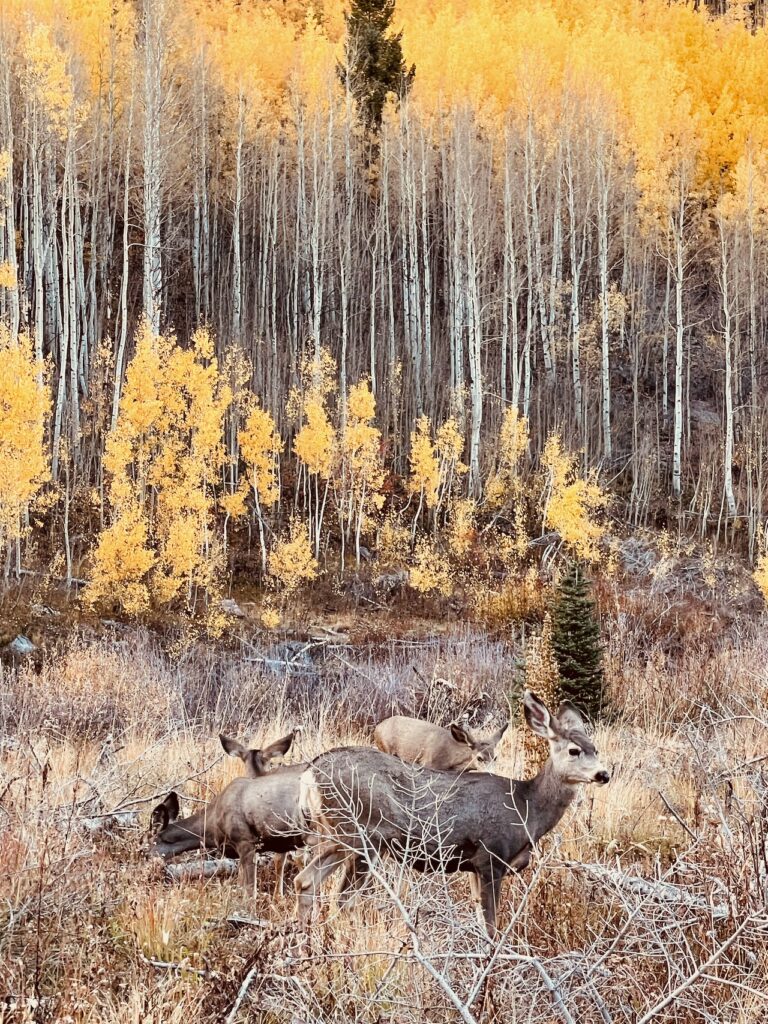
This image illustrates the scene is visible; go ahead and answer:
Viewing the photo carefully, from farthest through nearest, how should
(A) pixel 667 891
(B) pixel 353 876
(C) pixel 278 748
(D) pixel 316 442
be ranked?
(D) pixel 316 442 < (C) pixel 278 748 < (B) pixel 353 876 < (A) pixel 667 891

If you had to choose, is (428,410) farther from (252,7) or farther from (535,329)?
(252,7)

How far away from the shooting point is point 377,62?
3291 centimetres

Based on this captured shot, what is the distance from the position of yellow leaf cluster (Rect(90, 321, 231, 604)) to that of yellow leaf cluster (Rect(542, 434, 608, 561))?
866 centimetres

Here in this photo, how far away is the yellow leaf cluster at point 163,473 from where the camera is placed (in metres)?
17.6

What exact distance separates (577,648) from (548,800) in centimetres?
562

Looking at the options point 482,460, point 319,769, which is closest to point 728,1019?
Result: point 319,769

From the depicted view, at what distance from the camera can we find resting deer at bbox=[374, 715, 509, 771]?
5.36 m

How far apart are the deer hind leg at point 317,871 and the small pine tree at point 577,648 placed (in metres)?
5.22

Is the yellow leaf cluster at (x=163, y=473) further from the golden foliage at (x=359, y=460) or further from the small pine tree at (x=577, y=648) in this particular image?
the small pine tree at (x=577, y=648)

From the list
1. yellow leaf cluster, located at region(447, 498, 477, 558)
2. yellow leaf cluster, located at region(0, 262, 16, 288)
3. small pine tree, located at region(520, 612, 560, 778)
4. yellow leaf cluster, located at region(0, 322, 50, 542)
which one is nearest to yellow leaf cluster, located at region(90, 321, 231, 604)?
yellow leaf cluster, located at region(0, 322, 50, 542)

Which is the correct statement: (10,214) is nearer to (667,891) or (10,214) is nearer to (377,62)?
(377,62)

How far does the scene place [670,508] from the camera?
26.6 meters

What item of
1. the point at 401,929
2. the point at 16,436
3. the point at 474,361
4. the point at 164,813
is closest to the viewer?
the point at 401,929

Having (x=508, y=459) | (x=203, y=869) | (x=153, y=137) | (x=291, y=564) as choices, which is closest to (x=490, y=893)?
(x=203, y=869)
